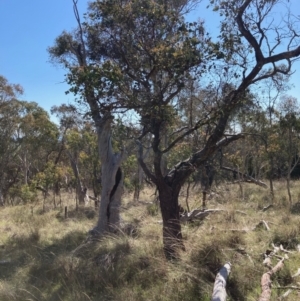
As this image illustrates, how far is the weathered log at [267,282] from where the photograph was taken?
457cm

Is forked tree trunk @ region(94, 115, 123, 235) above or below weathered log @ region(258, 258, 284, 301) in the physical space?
above

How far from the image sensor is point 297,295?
5039 mm

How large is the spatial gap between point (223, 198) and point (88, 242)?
158 inches

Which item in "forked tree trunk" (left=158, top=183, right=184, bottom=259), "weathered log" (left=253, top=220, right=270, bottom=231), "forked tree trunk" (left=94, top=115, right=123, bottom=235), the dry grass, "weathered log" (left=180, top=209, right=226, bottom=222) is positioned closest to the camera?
the dry grass

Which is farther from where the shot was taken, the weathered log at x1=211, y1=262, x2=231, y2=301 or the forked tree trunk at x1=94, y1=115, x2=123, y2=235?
the forked tree trunk at x1=94, y1=115, x2=123, y2=235

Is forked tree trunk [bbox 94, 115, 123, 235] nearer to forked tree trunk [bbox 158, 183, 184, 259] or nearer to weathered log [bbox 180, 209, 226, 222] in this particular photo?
weathered log [bbox 180, 209, 226, 222]

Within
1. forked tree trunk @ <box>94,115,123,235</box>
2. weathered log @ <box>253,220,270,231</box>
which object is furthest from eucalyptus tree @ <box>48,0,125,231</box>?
weathered log @ <box>253,220,270,231</box>

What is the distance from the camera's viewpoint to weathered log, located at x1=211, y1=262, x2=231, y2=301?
4504 mm

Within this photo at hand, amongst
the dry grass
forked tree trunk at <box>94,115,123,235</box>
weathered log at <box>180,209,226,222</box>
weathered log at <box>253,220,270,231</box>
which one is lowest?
the dry grass

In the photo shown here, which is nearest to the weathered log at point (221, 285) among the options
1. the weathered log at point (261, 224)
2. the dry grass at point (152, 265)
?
the dry grass at point (152, 265)

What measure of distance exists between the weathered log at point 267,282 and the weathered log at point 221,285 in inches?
17.1

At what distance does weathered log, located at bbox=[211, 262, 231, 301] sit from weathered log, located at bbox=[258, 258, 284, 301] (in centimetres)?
43

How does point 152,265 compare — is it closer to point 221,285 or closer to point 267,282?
point 221,285

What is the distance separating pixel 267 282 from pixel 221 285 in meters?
0.64
